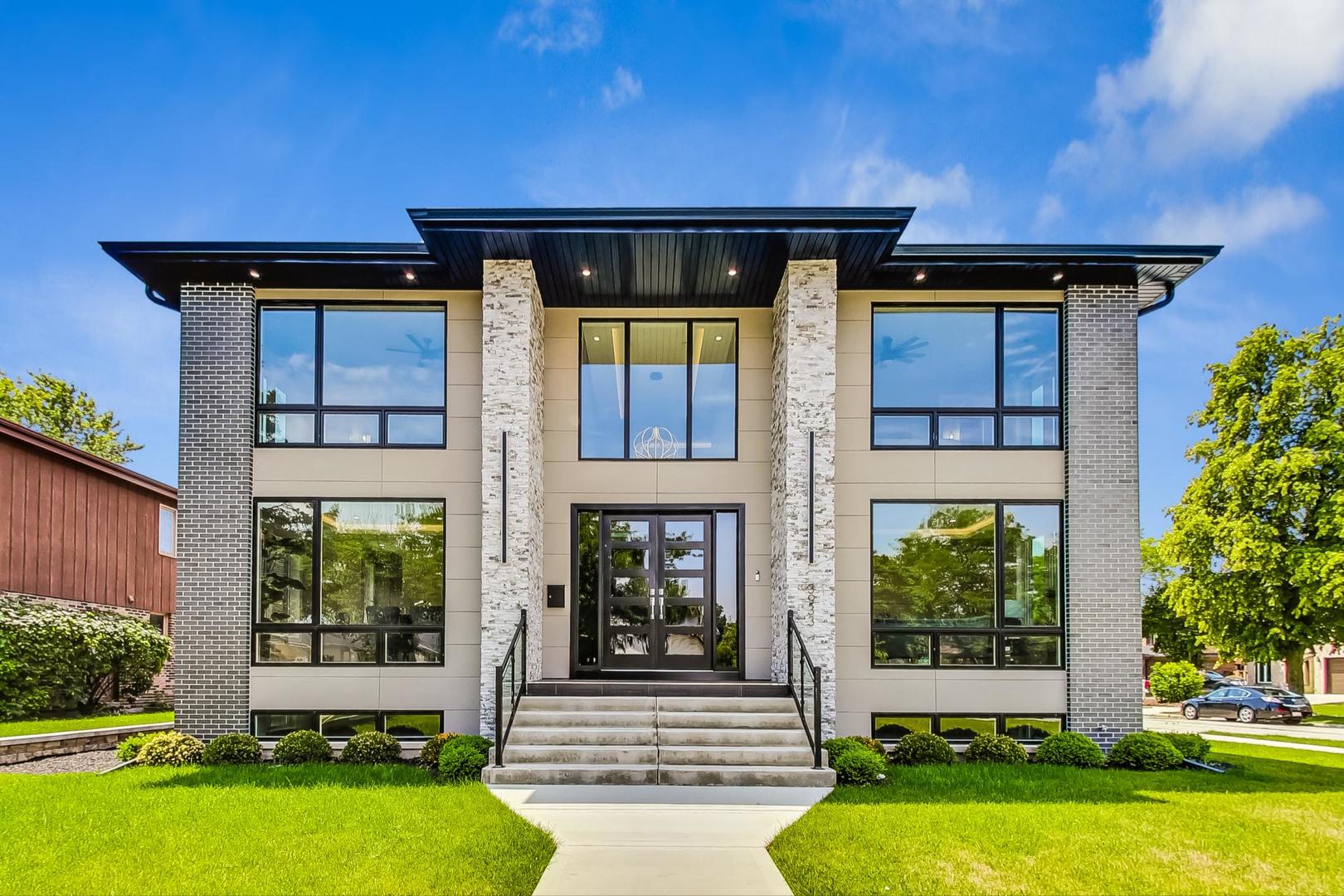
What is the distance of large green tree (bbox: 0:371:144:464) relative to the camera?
80.3ft

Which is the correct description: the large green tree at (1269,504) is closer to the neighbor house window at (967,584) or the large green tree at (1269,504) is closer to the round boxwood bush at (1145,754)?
the round boxwood bush at (1145,754)

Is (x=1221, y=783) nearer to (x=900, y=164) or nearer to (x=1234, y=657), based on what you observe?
(x=1234, y=657)

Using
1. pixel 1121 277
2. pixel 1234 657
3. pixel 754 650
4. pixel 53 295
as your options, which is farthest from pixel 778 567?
pixel 53 295

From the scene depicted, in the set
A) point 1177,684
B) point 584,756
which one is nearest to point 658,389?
point 584,756

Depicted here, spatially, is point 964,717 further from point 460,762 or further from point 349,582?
point 349,582

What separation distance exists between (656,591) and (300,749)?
440cm

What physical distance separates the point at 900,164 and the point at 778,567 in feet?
89.5

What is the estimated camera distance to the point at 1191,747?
951cm

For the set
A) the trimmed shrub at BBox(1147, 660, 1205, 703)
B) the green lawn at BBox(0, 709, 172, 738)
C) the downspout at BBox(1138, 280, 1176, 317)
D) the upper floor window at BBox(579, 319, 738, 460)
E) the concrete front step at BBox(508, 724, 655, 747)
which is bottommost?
the trimmed shrub at BBox(1147, 660, 1205, 703)

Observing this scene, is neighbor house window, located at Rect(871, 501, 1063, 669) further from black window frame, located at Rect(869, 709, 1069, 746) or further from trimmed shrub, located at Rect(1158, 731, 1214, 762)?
trimmed shrub, located at Rect(1158, 731, 1214, 762)

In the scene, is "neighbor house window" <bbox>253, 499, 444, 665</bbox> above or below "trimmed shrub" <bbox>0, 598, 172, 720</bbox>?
above

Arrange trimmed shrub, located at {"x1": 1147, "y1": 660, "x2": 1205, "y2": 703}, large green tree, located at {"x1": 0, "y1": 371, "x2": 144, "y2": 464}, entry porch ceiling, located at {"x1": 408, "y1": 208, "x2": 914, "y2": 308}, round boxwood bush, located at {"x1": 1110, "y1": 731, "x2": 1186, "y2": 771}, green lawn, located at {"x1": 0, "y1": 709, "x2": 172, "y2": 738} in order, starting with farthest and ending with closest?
trimmed shrub, located at {"x1": 1147, "y1": 660, "x2": 1205, "y2": 703}, large green tree, located at {"x1": 0, "y1": 371, "x2": 144, "y2": 464}, green lawn, located at {"x1": 0, "y1": 709, "x2": 172, "y2": 738}, round boxwood bush, located at {"x1": 1110, "y1": 731, "x2": 1186, "y2": 771}, entry porch ceiling, located at {"x1": 408, "y1": 208, "x2": 914, "y2": 308}

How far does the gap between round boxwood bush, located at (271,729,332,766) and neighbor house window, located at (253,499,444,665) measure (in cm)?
94

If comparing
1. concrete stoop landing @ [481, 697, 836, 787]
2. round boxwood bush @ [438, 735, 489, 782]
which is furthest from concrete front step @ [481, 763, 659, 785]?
round boxwood bush @ [438, 735, 489, 782]
